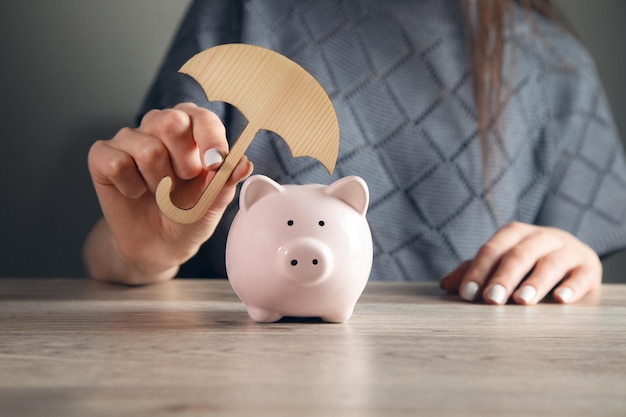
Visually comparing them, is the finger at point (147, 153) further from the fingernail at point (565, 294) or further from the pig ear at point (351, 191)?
the fingernail at point (565, 294)

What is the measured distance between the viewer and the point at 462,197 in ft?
3.82

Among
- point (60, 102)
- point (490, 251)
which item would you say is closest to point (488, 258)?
point (490, 251)

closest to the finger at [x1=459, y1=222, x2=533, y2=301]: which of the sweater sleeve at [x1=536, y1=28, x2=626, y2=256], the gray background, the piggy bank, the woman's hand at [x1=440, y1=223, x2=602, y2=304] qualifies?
the woman's hand at [x1=440, y1=223, x2=602, y2=304]

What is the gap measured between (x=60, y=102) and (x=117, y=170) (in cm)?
84

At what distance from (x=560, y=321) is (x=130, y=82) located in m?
1.09

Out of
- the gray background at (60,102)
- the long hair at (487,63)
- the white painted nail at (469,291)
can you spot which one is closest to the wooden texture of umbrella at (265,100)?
the white painted nail at (469,291)

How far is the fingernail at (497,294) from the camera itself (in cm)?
70

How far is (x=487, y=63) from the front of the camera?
1191 millimetres

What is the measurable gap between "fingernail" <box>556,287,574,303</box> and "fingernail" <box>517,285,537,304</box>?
0.12 feet

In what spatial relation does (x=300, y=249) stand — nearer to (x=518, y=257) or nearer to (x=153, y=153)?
(x=153, y=153)

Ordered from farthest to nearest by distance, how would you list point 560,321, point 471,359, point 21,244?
point 21,244, point 560,321, point 471,359

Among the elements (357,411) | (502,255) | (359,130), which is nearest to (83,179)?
(359,130)

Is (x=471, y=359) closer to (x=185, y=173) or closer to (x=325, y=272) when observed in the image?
(x=325, y=272)

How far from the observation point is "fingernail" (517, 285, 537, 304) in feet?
2.29
